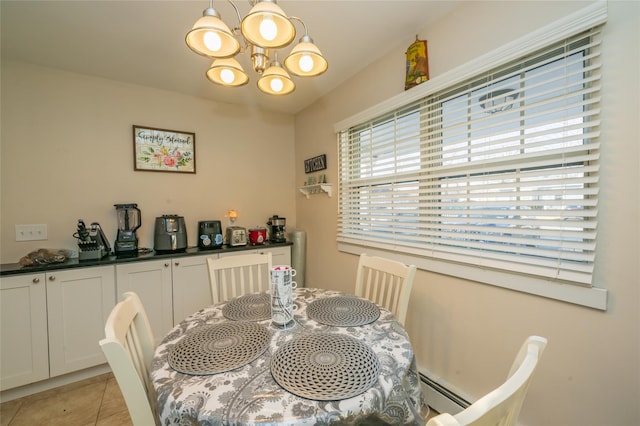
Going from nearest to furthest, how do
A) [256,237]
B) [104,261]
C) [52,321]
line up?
[52,321] < [104,261] < [256,237]

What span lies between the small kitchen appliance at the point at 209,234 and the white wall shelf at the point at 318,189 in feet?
3.30

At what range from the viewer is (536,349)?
0.60m

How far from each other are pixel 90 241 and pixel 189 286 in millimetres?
829

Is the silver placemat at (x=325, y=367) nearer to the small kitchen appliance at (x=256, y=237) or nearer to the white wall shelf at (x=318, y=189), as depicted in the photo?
the white wall shelf at (x=318, y=189)

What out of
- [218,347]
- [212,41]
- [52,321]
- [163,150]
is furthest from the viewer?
[163,150]

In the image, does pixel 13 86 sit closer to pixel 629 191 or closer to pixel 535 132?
pixel 535 132

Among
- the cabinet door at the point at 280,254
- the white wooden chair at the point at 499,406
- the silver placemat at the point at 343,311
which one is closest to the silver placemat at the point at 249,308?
the silver placemat at the point at 343,311

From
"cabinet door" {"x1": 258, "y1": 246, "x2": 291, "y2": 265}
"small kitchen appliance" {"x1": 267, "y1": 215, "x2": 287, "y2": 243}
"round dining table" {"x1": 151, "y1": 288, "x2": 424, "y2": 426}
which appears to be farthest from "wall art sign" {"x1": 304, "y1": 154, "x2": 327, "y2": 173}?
"round dining table" {"x1": 151, "y1": 288, "x2": 424, "y2": 426}

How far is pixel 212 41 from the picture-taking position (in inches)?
42.1

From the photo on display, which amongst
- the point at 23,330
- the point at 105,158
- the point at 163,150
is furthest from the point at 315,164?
the point at 23,330

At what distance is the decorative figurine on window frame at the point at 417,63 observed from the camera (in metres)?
1.67

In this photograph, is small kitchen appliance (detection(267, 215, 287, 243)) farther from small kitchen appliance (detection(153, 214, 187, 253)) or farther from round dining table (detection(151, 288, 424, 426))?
round dining table (detection(151, 288, 424, 426))

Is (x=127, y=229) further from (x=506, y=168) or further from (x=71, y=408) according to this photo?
(x=506, y=168)

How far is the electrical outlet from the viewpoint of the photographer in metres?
2.02
